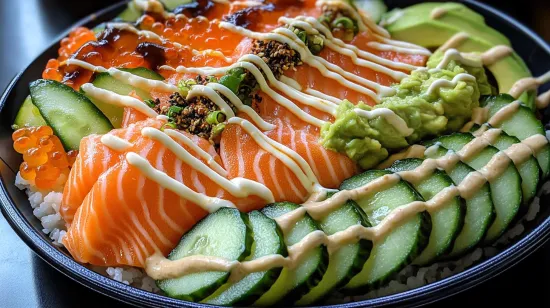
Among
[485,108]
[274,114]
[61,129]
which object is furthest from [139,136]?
[485,108]

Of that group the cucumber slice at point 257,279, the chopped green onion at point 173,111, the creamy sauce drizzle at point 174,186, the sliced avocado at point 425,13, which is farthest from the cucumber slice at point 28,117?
the sliced avocado at point 425,13

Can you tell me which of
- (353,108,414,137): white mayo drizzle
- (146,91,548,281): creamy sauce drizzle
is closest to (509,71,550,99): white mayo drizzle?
(146,91,548,281): creamy sauce drizzle

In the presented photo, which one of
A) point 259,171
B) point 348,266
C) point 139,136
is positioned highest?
point 139,136

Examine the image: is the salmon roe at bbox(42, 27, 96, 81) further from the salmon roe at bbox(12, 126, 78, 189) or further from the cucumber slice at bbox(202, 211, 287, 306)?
the cucumber slice at bbox(202, 211, 287, 306)

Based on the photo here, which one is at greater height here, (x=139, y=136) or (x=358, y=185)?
(x=139, y=136)

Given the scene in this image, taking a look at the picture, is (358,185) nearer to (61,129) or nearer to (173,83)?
(173,83)

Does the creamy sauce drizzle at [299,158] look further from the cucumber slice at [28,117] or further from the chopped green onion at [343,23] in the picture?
the cucumber slice at [28,117]
